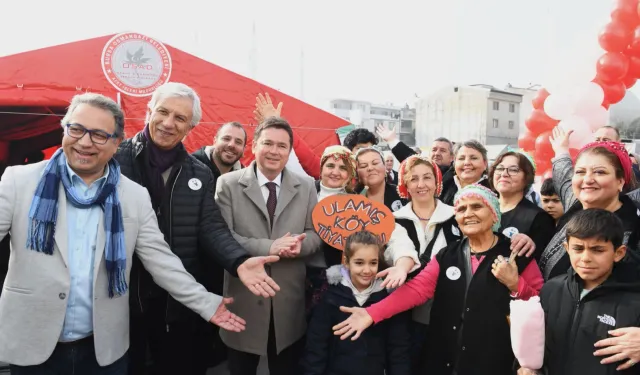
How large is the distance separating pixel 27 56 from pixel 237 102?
122 inches

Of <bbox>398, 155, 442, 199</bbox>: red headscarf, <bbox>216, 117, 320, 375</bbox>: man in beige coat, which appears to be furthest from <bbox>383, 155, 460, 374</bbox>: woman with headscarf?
<bbox>216, 117, 320, 375</bbox>: man in beige coat

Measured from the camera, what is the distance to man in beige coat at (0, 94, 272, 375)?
179 centimetres

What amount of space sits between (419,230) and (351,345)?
89 cm

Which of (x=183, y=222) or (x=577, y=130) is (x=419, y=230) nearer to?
(x=183, y=222)

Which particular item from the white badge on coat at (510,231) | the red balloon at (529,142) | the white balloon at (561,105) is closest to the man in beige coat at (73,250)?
the white badge on coat at (510,231)

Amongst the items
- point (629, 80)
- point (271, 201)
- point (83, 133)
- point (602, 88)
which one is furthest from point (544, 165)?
point (83, 133)

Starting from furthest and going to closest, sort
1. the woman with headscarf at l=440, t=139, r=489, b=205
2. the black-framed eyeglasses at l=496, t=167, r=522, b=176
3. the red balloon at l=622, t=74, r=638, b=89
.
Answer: the red balloon at l=622, t=74, r=638, b=89 → the woman with headscarf at l=440, t=139, r=489, b=205 → the black-framed eyeglasses at l=496, t=167, r=522, b=176

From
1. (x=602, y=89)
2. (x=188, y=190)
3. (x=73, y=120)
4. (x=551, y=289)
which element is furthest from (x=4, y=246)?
(x=602, y=89)

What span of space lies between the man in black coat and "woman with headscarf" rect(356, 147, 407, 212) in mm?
1224

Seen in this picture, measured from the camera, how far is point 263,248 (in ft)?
8.30

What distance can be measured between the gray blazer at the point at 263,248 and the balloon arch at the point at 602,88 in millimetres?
5298

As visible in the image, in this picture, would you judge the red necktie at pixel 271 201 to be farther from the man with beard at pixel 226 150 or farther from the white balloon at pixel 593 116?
the white balloon at pixel 593 116

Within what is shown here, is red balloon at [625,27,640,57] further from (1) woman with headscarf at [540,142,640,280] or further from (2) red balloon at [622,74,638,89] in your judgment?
(1) woman with headscarf at [540,142,640,280]

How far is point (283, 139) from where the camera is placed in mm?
2709
